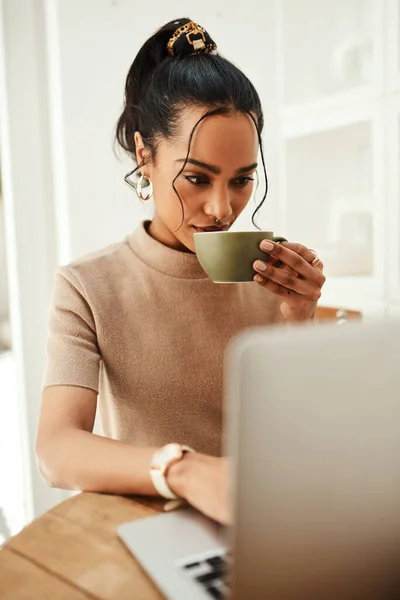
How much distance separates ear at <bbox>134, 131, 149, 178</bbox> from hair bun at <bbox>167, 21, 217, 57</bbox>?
0.57ft

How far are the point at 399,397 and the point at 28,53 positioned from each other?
177 centimetres

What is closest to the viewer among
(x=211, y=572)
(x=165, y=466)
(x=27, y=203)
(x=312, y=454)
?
(x=312, y=454)

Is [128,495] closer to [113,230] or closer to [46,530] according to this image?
[46,530]

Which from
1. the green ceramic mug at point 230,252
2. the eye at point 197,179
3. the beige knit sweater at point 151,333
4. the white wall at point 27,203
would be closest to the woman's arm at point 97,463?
the beige knit sweater at point 151,333

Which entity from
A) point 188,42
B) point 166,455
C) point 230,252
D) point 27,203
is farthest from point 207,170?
point 27,203

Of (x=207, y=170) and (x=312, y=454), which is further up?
(x=207, y=170)

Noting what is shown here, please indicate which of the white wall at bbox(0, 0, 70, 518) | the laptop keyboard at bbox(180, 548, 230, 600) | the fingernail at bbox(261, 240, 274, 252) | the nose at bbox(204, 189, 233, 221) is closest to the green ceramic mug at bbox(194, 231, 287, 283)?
the fingernail at bbox(261, 240, 274, 252)

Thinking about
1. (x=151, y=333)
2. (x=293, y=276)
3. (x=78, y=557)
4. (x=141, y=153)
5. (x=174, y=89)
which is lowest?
(x=78, y=557)

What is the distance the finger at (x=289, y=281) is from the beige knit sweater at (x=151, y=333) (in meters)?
0.19

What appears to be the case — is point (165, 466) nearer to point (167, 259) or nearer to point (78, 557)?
point (78, 557)

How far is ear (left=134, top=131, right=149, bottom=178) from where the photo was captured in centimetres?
111

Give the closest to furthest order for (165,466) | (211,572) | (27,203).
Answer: (211,572) → (165,466) → (27,203)

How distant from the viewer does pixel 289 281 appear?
3.11ft

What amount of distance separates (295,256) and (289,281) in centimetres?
6
